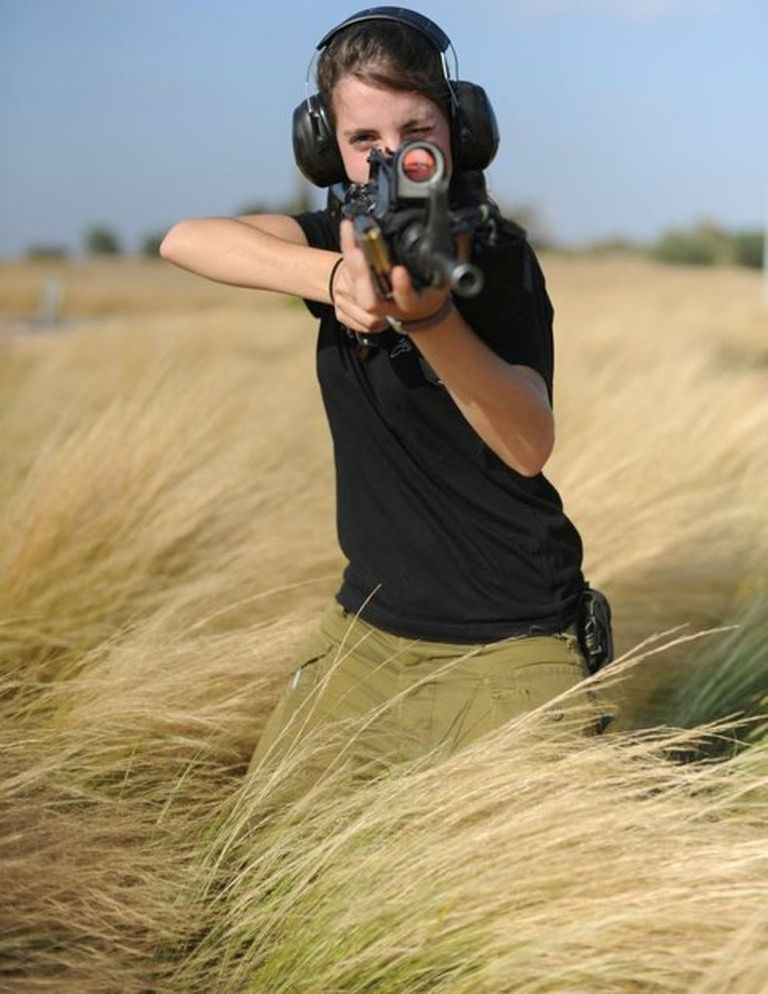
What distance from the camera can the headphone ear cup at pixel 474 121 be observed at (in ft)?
7.65

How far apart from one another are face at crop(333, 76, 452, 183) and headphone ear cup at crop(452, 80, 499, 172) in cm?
3

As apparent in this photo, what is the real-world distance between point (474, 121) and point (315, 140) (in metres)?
0.31

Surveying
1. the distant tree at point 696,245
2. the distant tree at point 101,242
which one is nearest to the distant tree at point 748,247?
the distant tree at point 696,245

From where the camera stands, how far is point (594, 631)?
2.51 m

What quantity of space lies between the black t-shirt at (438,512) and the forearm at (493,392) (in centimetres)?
23

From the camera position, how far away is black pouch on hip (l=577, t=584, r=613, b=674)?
250cm

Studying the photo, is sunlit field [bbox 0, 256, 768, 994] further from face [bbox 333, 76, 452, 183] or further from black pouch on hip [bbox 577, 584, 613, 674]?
face [bbox 333, 76, 452, 183]

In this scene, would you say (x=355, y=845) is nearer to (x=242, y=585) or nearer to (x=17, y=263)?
(x=242, y=585)

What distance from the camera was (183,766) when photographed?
2666 mm

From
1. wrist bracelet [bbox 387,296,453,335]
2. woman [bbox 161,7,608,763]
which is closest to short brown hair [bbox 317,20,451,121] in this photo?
woman [bbox 161,7,608,763]

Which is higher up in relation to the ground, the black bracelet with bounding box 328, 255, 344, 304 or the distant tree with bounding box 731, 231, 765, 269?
the black bracelet with bounding box 328, 255, 344, 304

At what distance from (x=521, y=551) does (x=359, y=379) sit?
42 cm

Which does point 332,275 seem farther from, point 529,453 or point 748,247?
point 748,247

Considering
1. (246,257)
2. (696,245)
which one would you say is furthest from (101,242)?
(246,257)
